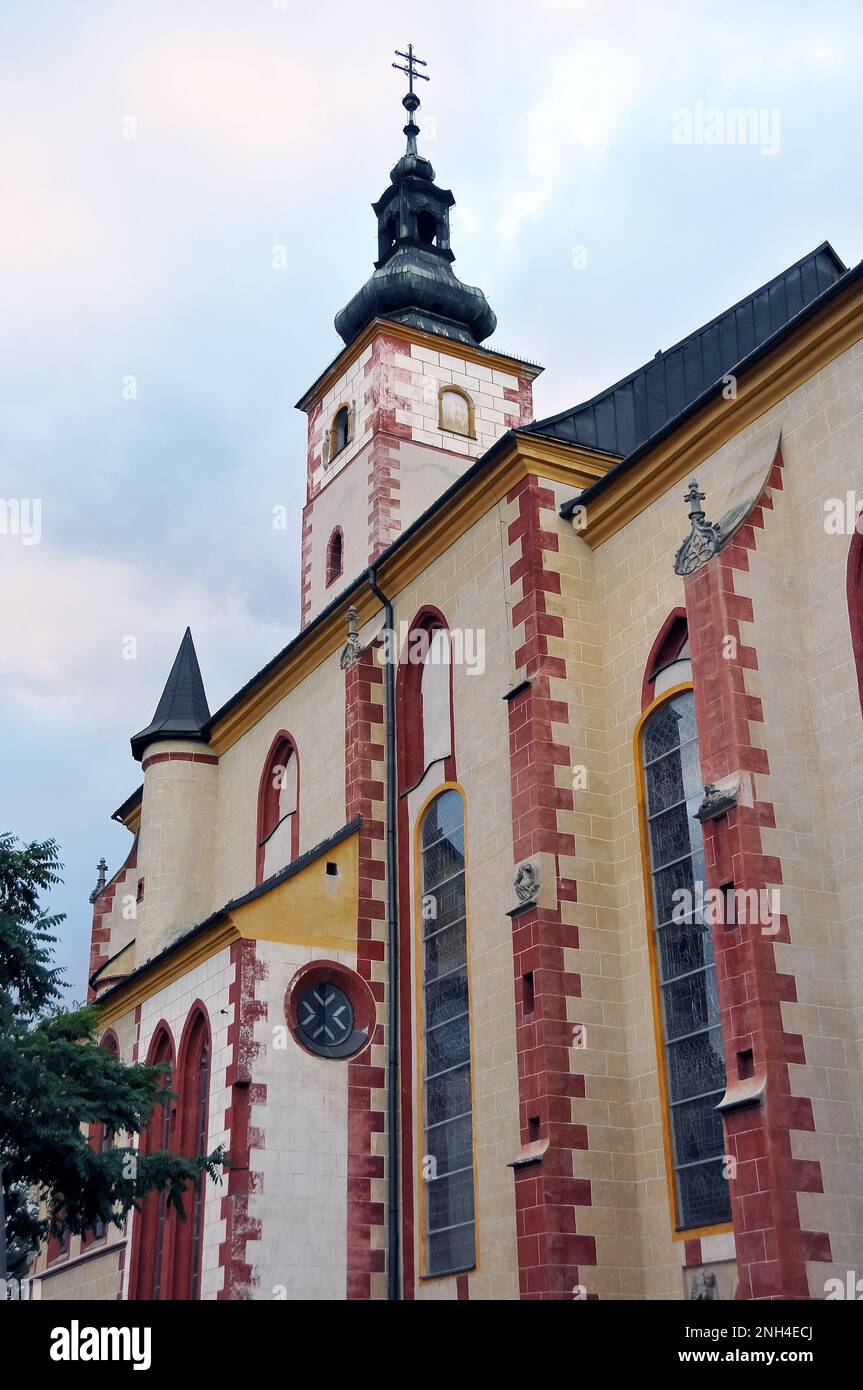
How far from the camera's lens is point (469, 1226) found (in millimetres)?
17859

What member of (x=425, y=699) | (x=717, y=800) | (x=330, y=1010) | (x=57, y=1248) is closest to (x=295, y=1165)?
(x=330, y=1010)

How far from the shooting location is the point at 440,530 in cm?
2128

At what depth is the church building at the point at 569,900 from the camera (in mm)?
14000

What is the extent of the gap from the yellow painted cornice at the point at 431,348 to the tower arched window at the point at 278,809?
9986 mm

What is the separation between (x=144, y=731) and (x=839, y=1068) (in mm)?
18970

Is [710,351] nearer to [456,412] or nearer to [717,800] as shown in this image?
[717,800]

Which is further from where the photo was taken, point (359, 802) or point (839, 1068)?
point (359, 802)

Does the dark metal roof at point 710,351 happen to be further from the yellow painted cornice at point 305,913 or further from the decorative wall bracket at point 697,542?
the yellow painted cornice at point 305,913

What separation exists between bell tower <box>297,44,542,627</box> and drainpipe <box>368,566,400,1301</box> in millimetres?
7005

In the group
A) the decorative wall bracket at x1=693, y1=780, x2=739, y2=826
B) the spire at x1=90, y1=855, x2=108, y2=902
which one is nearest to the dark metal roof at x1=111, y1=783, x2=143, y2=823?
the spire at x1=90, y1=855, x2=108, y2=902

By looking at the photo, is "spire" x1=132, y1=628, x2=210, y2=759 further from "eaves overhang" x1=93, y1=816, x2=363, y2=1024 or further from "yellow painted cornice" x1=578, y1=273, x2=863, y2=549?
"yellow painted cornice" x1=578, y1=273, x2=863, y2=549

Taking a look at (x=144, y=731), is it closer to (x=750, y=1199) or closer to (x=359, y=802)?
(x=359, y=802)
